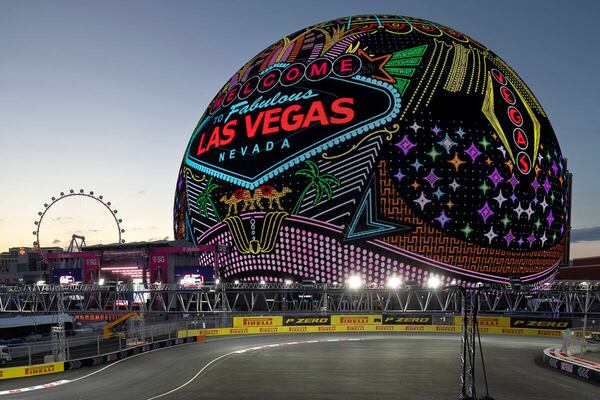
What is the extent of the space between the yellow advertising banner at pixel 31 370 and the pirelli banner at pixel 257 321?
20.8 meters

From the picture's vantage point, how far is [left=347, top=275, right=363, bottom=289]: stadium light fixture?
181 feet

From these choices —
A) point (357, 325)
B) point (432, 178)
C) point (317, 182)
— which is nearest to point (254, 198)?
point (317, 182)

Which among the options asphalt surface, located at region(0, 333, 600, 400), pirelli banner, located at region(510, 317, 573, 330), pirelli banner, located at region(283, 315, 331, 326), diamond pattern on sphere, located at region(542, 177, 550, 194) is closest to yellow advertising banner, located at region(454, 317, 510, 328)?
pirelli banner, located at region(510, 317, 573, 330)

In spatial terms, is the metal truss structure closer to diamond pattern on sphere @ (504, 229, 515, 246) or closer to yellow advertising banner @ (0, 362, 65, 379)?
diamond pattern on sphere @ (504, 229, 515, 246)

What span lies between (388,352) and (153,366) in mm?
15012

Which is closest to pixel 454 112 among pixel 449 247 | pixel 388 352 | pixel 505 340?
pixel 449 247

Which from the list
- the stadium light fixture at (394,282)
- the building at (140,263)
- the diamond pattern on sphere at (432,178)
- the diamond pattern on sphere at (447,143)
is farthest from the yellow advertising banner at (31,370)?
the diamond pattern on sphere at (447,143)

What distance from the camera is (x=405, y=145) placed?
57.1m

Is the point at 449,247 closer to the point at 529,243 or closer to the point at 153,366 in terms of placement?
the point at 529,243

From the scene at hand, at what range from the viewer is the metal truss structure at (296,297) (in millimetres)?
51969

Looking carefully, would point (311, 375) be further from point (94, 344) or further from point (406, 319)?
point (406, 319)

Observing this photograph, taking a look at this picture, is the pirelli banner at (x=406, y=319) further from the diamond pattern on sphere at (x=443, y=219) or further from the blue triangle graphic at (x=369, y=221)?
the diamond pattern on sphere at (x=443, y=219)

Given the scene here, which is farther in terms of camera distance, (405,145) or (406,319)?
(405,145)

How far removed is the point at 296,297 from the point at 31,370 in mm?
41044
